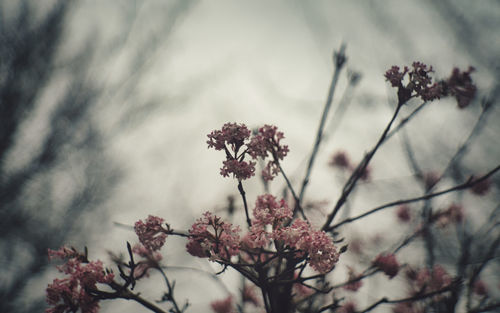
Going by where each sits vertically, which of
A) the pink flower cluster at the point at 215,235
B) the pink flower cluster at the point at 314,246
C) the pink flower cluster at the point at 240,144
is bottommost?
the pink flower cluster at the point at 314,246

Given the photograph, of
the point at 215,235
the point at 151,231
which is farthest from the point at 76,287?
Result: the point at 215,235

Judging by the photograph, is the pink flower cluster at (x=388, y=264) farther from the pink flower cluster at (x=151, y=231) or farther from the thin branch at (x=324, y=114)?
the pink flower cluster at (x=151, y=231)

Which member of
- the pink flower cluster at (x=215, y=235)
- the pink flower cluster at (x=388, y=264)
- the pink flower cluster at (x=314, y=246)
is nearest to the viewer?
the pink flower cluster at (x=314, y=246)

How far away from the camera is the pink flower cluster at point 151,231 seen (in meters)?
1.34

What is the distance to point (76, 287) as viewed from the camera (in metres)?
1.21

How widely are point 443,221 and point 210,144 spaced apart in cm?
303

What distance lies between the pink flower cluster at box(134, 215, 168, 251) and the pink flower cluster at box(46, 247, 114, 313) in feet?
0.65

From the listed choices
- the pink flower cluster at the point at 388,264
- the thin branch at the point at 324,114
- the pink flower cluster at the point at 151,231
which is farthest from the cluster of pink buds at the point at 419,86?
the pink flower cluster at the point at 151,231

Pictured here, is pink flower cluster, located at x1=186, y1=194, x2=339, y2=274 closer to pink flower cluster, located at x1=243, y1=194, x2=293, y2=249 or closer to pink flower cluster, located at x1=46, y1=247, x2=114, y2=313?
pink flower cluster, located at x1=243, y1=194, x2=293, y2=249

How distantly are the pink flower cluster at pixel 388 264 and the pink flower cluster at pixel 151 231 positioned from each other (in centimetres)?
133

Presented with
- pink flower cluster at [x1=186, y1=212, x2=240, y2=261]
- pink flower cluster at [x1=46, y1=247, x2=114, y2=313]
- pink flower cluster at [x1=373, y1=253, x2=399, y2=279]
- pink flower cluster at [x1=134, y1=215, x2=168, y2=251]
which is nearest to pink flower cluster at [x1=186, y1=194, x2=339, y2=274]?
pink flower cluster at [x1=186, y1=212, x2=240, y2=261]

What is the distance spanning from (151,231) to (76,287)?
0.37m

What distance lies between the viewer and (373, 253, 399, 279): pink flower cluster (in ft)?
5.89

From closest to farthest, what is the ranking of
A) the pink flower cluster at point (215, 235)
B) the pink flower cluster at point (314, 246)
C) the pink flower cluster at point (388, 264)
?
the pink flower cluster at point (314, 246), the pink flower cluster at point (215, 235), the pink flower cluster at point (388, 264)
